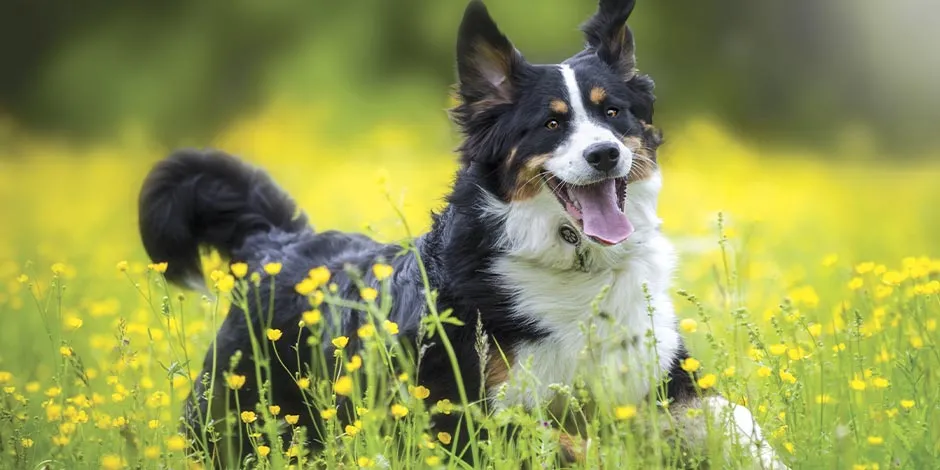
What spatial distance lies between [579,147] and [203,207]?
188 cm

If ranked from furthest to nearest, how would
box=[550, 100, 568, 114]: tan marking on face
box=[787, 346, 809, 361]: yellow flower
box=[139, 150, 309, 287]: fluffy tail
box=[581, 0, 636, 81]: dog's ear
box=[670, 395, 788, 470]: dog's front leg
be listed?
1. box=[139, 150, 309, 287]: fluffy tail
2. box=[581, 0, 636, 81]: dog's ear
3. box=[550, 100, 568, 114]: tan marking on face
4. box=[787, 346, 809, 361]: yellow flower
5. box=[670, 395, 788, 470]: dog's front leg

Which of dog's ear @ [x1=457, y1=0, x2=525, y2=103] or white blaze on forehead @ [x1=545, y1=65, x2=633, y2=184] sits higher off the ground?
dog's ear @ [x1=457, y1=0, x2=525, y2=103]

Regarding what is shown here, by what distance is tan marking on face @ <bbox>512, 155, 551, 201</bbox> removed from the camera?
11.8 ft

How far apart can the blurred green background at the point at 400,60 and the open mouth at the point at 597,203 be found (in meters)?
9.33

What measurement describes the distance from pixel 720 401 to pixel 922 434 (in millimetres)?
726

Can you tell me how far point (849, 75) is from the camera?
14.3 meters

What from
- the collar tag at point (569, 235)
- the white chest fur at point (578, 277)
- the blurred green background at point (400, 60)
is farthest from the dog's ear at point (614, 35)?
the blurred green background at point (400, 60)

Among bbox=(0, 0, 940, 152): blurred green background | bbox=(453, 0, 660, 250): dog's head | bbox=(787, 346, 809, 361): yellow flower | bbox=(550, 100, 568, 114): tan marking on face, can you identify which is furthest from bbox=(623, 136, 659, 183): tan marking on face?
bbox=(0, 0, 940, 152): blurred green background

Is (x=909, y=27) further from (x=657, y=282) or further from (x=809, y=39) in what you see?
(x=657, y=282)

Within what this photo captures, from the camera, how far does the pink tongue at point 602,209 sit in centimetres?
351

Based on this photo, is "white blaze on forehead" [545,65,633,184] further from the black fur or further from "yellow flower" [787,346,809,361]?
"yellow flower" [787,346,809,361]

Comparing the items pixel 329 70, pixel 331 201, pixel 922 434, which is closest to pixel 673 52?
pixel 329 70

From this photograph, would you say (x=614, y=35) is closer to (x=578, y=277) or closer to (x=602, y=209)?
(x=602, y=209)

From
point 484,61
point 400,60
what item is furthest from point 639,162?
point 400,60
